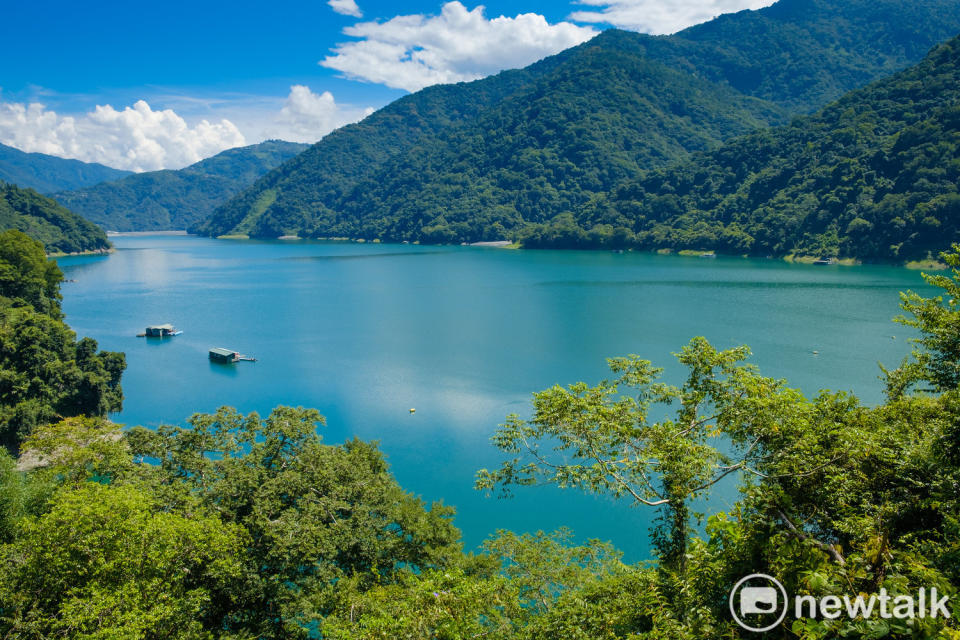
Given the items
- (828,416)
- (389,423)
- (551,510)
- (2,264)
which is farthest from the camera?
(2,264)

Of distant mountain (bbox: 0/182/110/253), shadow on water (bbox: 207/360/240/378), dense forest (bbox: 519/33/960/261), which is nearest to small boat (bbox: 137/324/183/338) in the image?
shadow on water (bbox: 207/360/240/378)

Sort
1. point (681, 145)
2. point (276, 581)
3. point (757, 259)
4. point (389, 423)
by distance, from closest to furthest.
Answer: point (276, 581) → point (389, 423) → point (757, 259) → point (681, 145)

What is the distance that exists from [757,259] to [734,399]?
102 m

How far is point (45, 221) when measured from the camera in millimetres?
125438

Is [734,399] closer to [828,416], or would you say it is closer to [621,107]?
[828,416]

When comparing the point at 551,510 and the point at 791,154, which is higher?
the point at 791,154

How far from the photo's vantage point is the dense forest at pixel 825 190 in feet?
270

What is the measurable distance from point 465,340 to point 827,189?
87365 mm

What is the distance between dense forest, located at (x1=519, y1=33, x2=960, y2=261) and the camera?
82375mm

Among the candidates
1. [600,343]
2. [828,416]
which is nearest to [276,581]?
[828,416]

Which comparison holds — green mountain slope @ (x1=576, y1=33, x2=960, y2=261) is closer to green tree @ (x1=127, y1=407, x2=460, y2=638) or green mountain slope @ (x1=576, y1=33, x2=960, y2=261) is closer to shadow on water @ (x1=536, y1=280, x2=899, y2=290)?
shadow on water @ (x1=536, y1=280, x2=899, y2=290)

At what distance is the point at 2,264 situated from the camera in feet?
143
